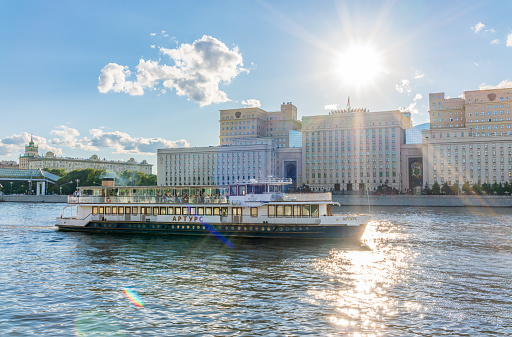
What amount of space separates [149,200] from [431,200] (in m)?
107

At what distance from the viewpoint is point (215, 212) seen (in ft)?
164

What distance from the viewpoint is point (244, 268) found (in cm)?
3173

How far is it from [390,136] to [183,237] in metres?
155

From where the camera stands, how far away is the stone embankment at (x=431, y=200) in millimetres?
126938

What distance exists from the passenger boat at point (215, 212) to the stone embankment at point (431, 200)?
9665 cm

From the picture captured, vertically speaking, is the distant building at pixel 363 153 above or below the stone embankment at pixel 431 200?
above

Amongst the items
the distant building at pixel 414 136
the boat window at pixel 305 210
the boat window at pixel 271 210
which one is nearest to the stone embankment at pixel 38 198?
the boat window at pixel 271 210

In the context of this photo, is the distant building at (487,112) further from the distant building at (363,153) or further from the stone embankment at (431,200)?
the stone embankment at (431,200)

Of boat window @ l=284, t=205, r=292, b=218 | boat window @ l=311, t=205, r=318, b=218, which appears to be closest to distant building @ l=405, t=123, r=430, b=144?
boat window @ l=311, t=205, r=318, b=218

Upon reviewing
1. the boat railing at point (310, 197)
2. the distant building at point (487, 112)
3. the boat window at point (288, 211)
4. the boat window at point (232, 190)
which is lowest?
the boat window at point (288, 211)

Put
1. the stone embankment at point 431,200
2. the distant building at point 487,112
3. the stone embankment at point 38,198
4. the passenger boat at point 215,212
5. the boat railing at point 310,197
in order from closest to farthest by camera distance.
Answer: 1. the passenger boat at point 215,212
2. the boat railing at point 310,197
3. the stone embankment at point 431,200
4. the stone embankment at point 38,198
5. the distant building at point 487,112

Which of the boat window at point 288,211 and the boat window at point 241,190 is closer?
the boat window at point 288,211

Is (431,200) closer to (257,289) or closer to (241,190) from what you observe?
(241,190)

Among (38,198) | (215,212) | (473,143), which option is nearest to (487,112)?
(473,143)
